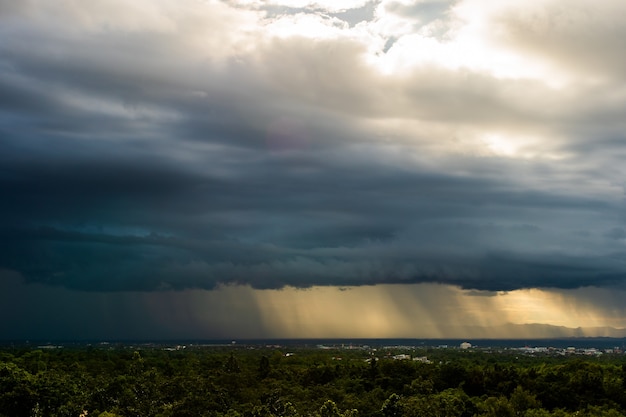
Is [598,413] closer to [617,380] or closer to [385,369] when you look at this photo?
[617,380]

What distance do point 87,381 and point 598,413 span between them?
90.0 meters

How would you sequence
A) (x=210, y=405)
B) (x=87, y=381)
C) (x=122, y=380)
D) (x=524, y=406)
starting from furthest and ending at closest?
(x=87, y=381), (x=524, y=406), (x=122, y=380), (x=210, y=405)

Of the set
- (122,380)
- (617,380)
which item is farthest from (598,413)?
(122,380)

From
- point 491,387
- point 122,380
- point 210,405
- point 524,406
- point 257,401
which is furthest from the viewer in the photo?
point 491,387

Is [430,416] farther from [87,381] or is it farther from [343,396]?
[87,381]

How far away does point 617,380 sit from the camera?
5197 inches

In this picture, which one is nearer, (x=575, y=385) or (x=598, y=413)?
(x=598, y=413)

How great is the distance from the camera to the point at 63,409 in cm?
9631

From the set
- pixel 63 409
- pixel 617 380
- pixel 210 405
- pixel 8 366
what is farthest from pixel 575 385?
pixel 8 366

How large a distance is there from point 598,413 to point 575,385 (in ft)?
94.0

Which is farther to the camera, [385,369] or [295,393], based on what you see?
[385,369]

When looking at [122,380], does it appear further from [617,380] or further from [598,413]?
[617,380]

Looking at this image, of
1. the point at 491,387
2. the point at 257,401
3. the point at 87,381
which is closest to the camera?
the point at 257,401

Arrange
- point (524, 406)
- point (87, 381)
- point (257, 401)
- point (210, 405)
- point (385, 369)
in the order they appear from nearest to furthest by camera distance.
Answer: point (210, 405), point (257, 401), point (524, 406), point (87, 381), point (385, 369)
